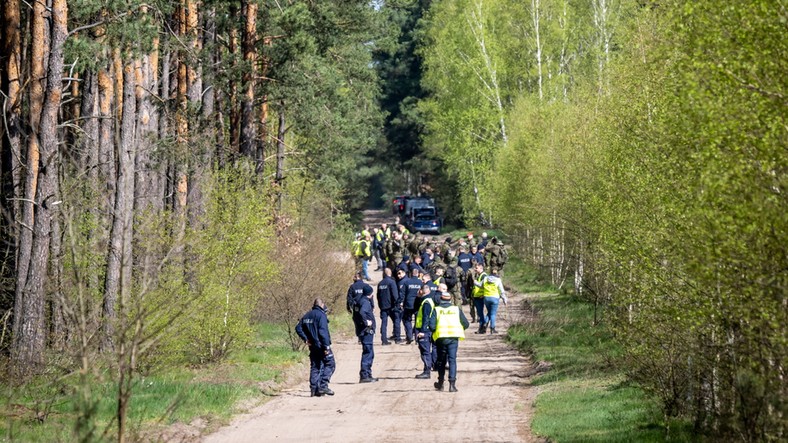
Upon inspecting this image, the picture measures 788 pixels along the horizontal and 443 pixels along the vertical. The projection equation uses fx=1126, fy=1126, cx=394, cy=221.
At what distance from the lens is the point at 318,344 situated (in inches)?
755

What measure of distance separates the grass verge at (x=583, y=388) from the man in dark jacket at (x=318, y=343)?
365 centimetres

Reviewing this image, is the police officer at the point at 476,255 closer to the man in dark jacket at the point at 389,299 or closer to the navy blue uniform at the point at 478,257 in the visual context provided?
the navy blue uniform at the point at 478,257

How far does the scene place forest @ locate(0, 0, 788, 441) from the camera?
33.4 feet

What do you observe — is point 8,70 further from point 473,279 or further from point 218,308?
point 473,279

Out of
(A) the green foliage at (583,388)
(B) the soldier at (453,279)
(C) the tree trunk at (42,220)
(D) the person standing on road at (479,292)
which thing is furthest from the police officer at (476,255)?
(C) the tree trunk at (42,220)

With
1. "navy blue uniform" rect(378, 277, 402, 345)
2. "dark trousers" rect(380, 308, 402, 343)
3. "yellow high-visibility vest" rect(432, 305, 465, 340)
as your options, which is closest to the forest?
"navy blue uniform" rect(378, 277, 402, 345)

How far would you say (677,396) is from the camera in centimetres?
1493

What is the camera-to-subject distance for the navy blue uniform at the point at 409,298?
26406 mm

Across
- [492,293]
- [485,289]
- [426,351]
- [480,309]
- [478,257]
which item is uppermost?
[478,257]

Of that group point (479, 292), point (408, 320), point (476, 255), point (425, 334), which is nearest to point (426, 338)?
point (425, 334)

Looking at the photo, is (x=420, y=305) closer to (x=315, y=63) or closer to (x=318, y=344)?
(x=318, y=344)

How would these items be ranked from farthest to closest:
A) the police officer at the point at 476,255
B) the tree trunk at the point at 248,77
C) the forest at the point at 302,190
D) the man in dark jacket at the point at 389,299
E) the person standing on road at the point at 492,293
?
1. the police officer at the point at 476,255
2. the tree trunk at the point at 248,77
3. the person standing on road at the point at 492,293
4. the man in dark jacket at the point at 389,299
5. the forest at the point at 302,190

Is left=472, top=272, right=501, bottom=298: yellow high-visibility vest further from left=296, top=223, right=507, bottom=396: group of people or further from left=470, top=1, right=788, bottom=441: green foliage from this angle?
left=470, top=1, right=788, bottom=441: green foliage

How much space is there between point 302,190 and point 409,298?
13.1m
